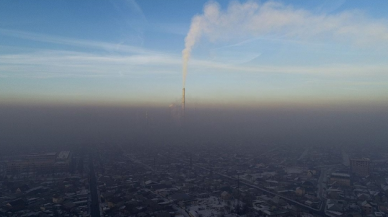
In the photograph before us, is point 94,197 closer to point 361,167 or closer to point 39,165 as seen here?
point 39,165

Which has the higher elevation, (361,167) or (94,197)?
(361,167)

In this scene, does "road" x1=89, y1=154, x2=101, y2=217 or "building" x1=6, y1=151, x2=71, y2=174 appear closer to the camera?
"road" x1=89, y1=154, x2=101, y2=217

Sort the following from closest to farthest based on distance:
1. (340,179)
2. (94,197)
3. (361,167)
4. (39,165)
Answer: (94,197), (340,179), (361,167), (39,165)

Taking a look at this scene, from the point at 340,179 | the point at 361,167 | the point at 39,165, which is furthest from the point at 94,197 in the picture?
the point at 361,167

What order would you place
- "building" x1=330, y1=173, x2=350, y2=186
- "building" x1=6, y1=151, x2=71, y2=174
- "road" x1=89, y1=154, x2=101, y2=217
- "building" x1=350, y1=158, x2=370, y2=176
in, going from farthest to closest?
"building" x1=6, y1=151, x2=71, y2=174 → "building" x1=350, y1=158, x2=370, y2=176 → "building" x1=330, y1=173, x2=350, y2=186 → "road" x1=89, y1=154, x2=101, y2=217

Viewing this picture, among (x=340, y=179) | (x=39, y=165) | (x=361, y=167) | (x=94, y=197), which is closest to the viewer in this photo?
(x=94, y=197)

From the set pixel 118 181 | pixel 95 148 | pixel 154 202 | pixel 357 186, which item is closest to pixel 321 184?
pixel 357 186

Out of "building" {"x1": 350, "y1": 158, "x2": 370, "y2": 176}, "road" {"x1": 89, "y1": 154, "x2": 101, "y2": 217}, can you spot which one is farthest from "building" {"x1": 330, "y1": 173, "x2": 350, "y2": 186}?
"road" {"x1": 89, "y1": 154, "x2": 101, "y2": 217}

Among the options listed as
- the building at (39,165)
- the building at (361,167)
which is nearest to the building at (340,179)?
the building at (361,167)

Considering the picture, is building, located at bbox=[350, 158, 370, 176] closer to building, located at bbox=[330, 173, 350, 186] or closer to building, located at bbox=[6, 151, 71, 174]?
building, located at bbox=[330, 173, 350, 186]

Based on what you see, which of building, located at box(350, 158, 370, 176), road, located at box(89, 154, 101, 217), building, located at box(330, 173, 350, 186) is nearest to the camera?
road, located at box(89, 154, 101, 217)
